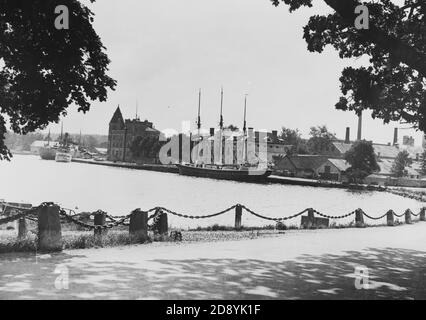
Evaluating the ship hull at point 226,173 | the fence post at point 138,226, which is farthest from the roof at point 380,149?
the fence post at point 138,226

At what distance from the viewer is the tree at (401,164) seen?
9512 centimetres

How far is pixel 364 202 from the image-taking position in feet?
202

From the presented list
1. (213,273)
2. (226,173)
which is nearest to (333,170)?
(226,173)

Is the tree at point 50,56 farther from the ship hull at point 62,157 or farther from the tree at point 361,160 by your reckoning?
the ship hull at point 62,157

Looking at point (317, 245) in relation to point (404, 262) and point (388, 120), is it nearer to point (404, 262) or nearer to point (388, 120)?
point (404, 262)

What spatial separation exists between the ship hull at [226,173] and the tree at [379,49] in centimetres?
7950

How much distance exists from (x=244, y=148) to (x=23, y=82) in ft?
357

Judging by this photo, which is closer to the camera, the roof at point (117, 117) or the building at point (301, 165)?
the building at point (301, 165)

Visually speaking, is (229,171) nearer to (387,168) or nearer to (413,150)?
(387,168)

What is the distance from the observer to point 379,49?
14.2m

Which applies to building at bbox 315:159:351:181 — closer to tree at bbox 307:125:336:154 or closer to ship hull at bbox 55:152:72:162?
tree at bbox 307:125:336:154

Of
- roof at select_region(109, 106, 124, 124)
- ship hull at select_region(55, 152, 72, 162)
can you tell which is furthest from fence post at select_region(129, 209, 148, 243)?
roof at select_region(109, 106, 124, 124)

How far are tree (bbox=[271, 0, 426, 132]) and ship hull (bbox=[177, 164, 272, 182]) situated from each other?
261 feet
